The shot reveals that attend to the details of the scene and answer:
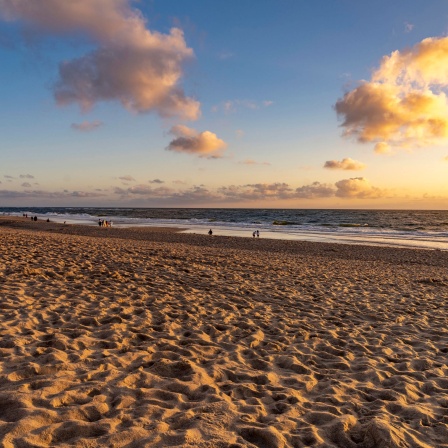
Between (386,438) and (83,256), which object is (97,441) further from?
(83,256)

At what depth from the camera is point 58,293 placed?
8.56 m

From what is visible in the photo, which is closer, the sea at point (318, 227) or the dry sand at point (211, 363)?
the dry sand at point (211, 363)

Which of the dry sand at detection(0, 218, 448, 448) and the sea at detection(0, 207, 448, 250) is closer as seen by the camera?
the dry sand at detection(0, 218, 448, 448)

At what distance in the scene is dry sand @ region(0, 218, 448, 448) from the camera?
3697mm

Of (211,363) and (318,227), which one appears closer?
(211,363)

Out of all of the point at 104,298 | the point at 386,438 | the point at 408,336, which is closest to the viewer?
the point at 386,438

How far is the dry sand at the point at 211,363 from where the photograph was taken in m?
3.70

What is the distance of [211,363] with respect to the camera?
5.38 meters

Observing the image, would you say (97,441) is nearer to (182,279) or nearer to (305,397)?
(305,397)

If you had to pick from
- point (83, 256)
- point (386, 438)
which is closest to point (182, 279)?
point (83, 256)

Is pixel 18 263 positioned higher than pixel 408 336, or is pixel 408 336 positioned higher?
pixel 18 263

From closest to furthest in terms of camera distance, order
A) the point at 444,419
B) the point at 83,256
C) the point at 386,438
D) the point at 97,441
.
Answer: the point at 97,441 → the point at 386,438 → the point at 444,419 → the point at 83,256

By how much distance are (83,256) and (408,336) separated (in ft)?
37.6

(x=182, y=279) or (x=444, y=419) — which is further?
(x=182, y=279)
